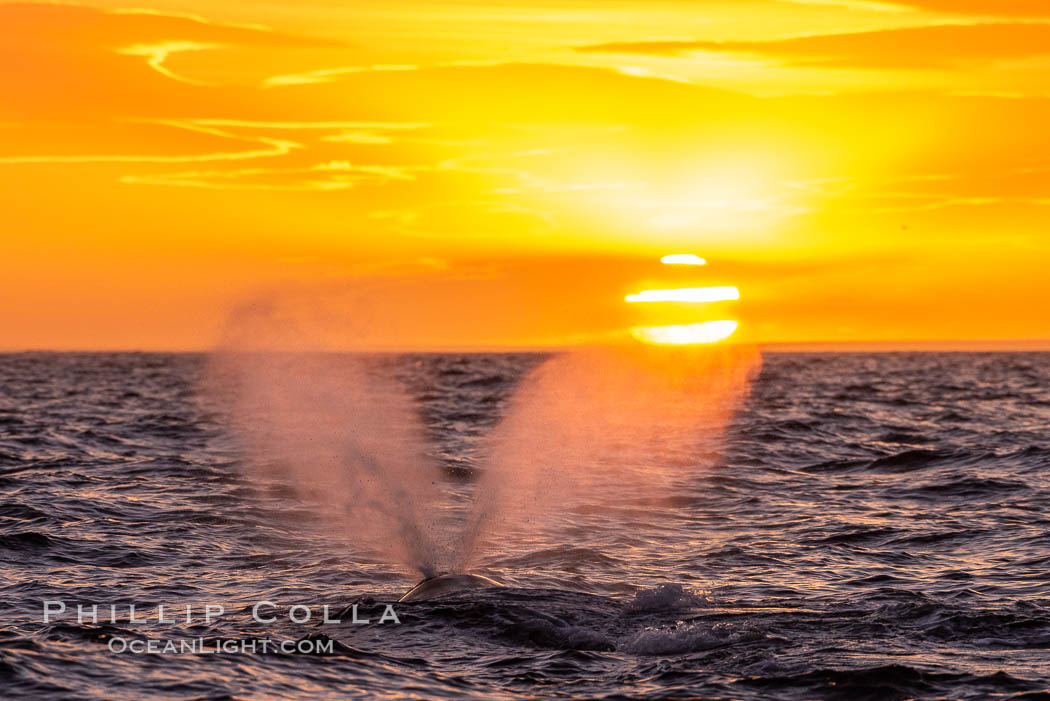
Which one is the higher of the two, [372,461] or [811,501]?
[372,461]

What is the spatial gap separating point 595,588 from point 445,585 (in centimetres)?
239

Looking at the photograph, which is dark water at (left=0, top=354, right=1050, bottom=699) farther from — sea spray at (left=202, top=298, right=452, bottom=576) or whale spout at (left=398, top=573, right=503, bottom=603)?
sea spray at (left=202, top=298, right=452, bottom=576)

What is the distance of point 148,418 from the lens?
51125 mm

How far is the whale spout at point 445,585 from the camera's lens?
1616 cm

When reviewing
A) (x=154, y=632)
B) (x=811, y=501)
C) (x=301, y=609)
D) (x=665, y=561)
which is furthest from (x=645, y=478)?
(x=154, y=632)

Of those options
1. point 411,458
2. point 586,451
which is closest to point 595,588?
point 411,458

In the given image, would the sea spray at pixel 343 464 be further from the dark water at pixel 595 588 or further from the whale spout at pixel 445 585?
the whale spout at pixel 445 585

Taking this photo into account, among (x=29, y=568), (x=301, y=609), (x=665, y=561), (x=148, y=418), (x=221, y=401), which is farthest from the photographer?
(x=221, y=401)

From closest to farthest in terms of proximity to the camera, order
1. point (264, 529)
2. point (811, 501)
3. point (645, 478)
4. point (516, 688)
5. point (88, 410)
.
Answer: point (516, 688) < point (264, 529) < point (811, 501) < point (645, 478) < point (88, 410)

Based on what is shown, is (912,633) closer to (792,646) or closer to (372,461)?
(792,646)

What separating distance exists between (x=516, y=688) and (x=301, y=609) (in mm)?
4611

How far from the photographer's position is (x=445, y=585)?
1648 cm

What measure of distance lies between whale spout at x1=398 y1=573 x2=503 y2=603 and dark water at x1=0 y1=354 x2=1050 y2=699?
356mm

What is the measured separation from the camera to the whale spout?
16.2m
